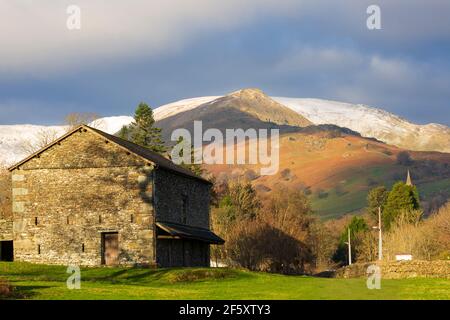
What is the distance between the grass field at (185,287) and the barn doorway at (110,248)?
3.42 metres

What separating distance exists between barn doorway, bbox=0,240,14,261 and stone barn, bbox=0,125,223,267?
2500 millimetres

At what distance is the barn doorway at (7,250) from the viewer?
55.8m

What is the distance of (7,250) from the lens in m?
56.3

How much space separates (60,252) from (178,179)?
32.0 ft

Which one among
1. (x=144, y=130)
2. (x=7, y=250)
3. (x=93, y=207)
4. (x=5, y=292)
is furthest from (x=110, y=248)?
(x=144, y=130)

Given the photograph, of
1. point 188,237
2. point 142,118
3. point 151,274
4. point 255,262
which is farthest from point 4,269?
point 142,118

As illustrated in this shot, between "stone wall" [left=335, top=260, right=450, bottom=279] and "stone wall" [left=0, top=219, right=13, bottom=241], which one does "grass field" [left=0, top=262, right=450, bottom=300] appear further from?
"stone wall" [left=335, top=260, right=450, bottom=279]

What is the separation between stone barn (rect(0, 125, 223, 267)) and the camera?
50.7 metres

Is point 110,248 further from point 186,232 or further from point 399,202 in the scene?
point 399,202

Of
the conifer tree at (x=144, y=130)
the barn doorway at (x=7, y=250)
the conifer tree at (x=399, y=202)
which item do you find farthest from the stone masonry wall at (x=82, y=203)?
the conifer tree at (x=399, y=202)

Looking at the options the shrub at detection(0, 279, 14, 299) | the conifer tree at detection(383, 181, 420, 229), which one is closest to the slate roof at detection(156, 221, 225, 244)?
the shrub at detection(0, 279, 14, 299)

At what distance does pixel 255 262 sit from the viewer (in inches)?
3054
